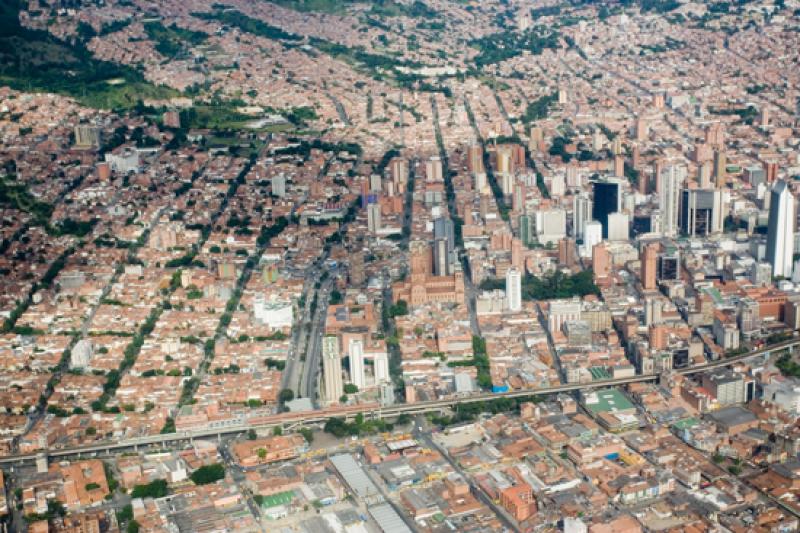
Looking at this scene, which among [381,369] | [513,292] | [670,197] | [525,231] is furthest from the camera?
[670,197]

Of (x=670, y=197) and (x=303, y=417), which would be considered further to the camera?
(x=670, y=197)

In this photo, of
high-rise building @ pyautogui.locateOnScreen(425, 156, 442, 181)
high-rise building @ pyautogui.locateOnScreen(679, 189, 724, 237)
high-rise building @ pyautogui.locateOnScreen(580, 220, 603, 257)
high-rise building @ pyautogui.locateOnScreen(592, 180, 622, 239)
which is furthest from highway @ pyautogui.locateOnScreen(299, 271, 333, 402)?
high-rise building @ pyautogui.locateOnScreen(679, 189, 724, 237)

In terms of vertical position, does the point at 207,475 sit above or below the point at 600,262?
below

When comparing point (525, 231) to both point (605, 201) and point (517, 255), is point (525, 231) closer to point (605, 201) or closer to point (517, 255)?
point (605, 201)

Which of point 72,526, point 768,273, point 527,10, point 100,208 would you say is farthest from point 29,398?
point 527,10

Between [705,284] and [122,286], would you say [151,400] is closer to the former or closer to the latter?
[122,286]

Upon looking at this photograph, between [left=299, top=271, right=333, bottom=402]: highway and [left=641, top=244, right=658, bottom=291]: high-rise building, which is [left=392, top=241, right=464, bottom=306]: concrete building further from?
[left=641, top=244, right=658, bottom=291]: high-rise building

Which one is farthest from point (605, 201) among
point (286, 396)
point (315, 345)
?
point (286, 396)

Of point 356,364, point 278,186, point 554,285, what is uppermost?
point 278,186
